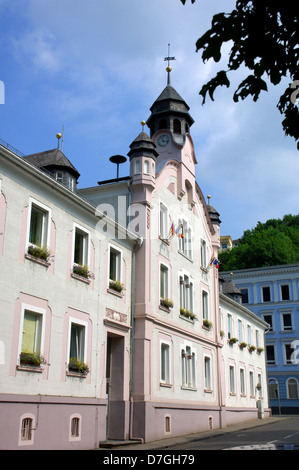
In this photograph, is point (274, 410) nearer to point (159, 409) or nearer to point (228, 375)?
point (228, 375)

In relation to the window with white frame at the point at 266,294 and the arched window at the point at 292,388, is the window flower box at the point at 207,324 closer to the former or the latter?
the arched window at the point at 292,388

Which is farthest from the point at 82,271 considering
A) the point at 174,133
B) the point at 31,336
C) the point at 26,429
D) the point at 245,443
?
the point at 174,133

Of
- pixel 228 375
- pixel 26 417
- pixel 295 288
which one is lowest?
pixel 26 417

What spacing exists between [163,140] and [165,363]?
12.3 metres

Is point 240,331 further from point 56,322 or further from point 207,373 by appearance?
point 56,322

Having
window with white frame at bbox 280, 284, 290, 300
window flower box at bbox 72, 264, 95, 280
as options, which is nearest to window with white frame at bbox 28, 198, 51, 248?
window flower box at bbox 72, 264, 95, 280

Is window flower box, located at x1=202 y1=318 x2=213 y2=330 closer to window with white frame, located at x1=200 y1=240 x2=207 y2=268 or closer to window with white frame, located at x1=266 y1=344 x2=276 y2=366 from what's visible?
window with white frame, located at x1=200 y1=240 x2=207 y2=268

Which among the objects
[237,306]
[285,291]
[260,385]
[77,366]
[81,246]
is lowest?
[77,366]

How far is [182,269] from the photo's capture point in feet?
91.4

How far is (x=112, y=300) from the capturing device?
69.5 feet

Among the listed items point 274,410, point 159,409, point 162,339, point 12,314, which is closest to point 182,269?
point 162,339
